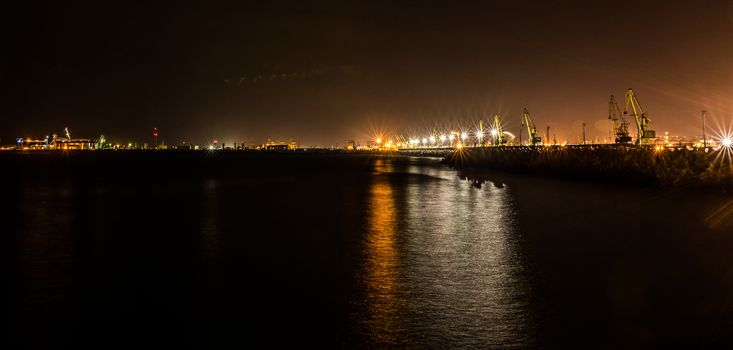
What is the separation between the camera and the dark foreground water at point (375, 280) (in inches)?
316

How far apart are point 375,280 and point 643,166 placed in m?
36.3

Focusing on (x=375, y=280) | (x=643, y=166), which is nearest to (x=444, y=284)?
(x=375, y=280)

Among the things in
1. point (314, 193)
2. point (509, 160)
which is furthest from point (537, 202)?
point (509, 160)

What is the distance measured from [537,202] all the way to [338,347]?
22.0 m

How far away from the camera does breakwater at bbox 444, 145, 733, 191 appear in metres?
34.1

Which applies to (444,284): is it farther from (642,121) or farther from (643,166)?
(642,121)

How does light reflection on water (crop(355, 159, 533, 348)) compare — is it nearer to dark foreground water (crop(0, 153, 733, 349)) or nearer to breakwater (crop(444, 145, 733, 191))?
dark foreground water (crop(0, 153, 733, 349))

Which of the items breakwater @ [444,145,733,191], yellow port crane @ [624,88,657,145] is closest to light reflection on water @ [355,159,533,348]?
breakwater @ [444,145,733,191]

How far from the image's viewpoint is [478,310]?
9.03m

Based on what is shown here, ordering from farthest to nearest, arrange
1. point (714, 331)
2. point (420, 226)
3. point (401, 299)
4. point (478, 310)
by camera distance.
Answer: point (420, 226), point (401, 299), point (478, 310), point (714, 331)

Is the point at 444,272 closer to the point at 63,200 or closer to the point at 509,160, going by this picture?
the point at 63,200

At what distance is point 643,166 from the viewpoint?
4147 centimetres

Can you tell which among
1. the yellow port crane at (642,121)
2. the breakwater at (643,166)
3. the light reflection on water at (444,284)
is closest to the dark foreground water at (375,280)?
the light reflection on water at (444,284)

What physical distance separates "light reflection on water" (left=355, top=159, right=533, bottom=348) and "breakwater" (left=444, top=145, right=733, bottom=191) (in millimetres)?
19320
